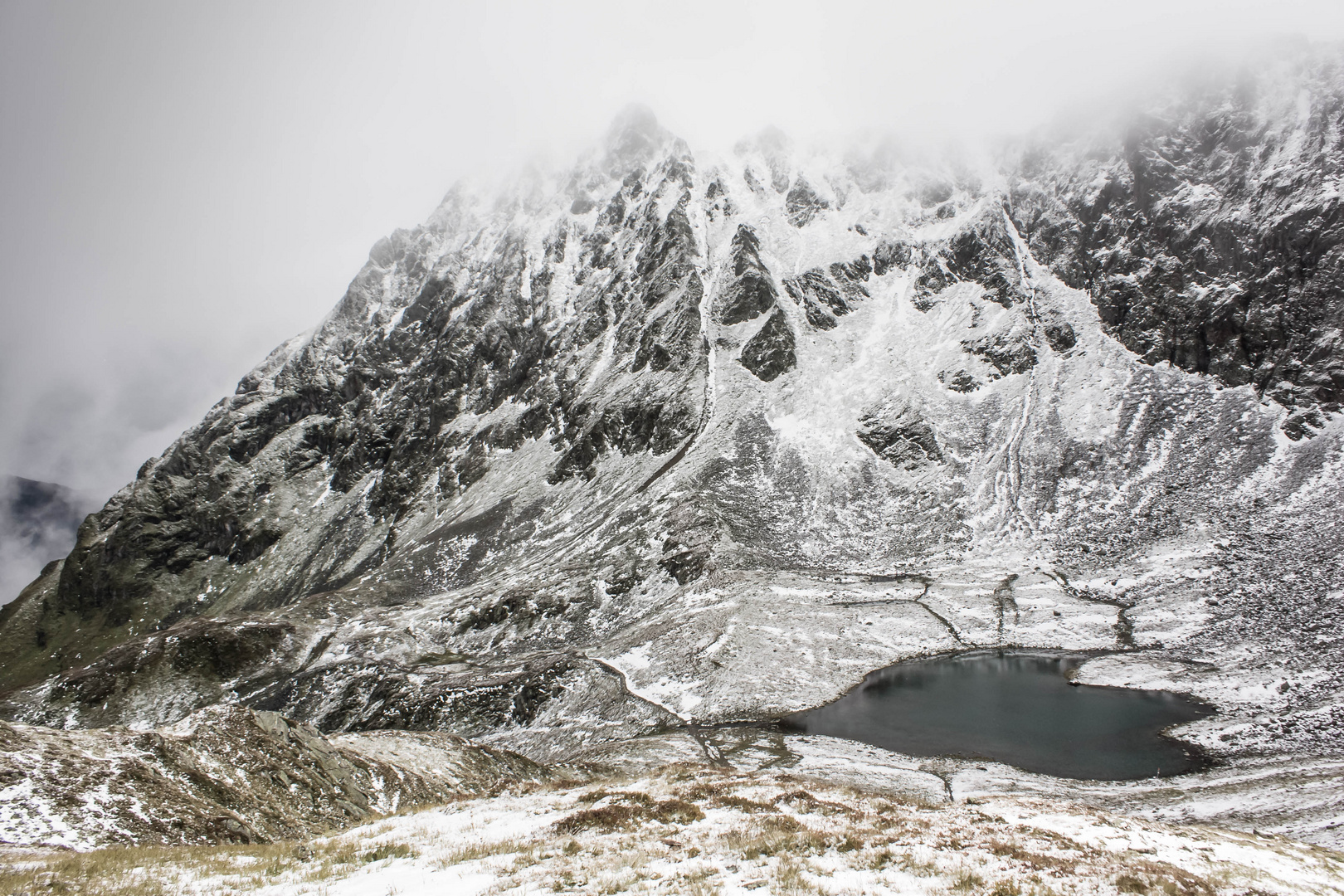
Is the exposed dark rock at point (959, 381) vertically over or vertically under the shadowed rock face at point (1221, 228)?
under

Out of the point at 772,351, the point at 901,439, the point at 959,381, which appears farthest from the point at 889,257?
the point at 901,439

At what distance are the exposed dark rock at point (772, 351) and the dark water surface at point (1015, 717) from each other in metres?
81.0

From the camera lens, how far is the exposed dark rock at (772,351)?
136 metres

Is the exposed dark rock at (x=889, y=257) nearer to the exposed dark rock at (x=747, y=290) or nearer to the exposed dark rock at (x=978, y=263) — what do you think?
the exposed dark rock at (x=978, y=263)

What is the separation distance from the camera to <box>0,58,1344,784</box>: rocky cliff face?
68000mm

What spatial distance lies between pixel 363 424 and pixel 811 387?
465ft

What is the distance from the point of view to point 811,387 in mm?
130875

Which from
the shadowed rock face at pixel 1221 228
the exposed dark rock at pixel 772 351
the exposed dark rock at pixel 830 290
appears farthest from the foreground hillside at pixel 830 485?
the exposed dark rock at pixel 830 290

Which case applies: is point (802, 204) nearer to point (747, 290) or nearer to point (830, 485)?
point (747, 290)

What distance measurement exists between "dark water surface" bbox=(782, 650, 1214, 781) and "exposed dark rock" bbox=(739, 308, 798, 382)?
80979mm

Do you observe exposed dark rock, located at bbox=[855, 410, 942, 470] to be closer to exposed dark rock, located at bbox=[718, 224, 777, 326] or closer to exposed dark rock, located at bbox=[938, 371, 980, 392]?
exposed dark rock, located at bbox=[938, 371, 980, 392]

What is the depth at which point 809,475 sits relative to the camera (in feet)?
358

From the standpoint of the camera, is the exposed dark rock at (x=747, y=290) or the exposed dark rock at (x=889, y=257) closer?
the exposed dark rock at (x=747, y=290)

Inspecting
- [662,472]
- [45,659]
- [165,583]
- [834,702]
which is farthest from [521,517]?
[45,659]
